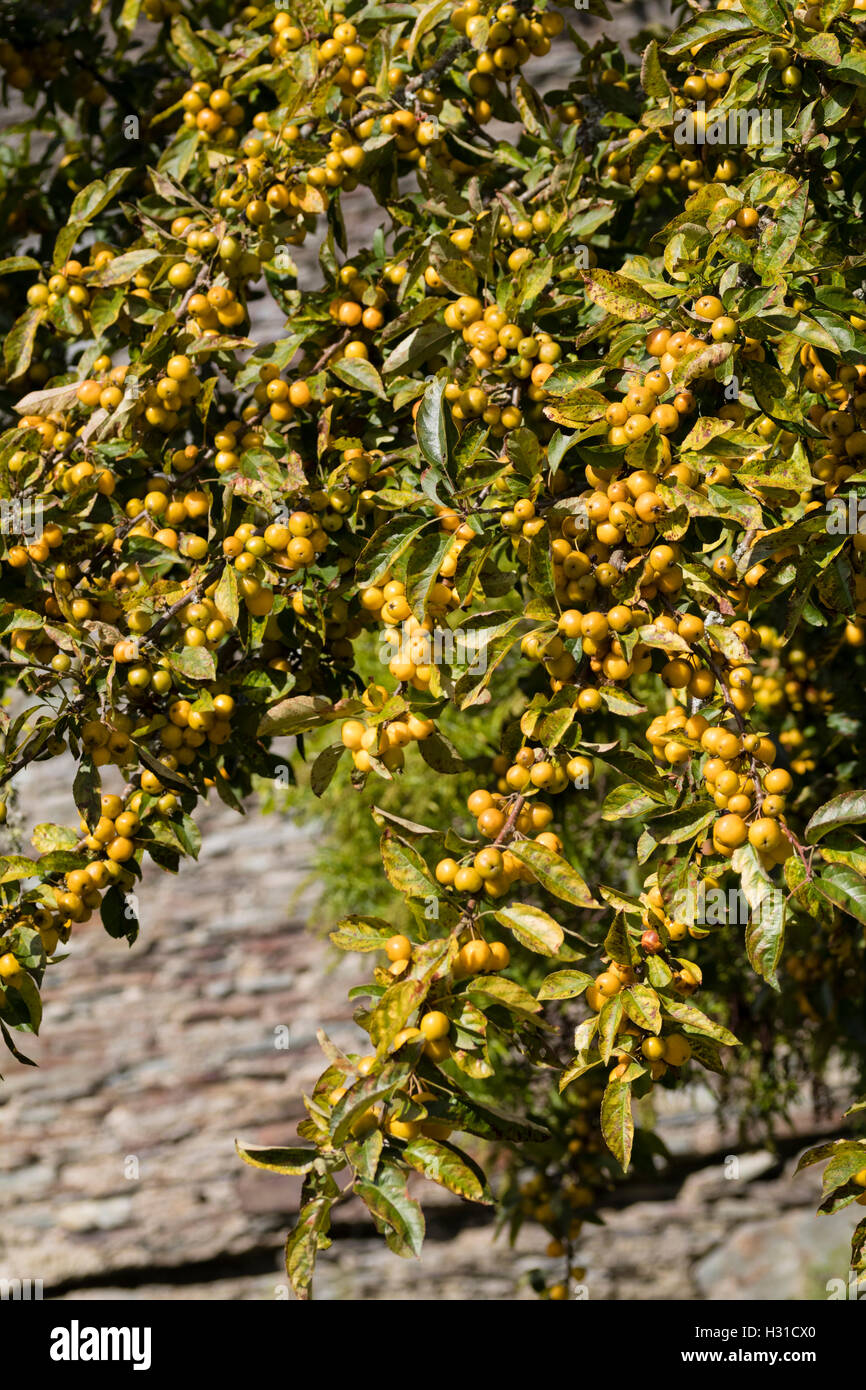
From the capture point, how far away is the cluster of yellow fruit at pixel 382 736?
92 centimetres

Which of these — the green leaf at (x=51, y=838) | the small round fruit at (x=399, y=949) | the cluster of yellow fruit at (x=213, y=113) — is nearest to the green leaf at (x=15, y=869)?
the green leaf at (x=51, y=838)

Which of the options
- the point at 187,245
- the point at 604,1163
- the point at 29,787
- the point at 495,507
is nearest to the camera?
the point at 495,507

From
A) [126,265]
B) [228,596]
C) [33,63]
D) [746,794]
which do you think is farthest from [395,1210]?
[33,63]

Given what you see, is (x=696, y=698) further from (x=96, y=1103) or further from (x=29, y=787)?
(x=29, y=787)

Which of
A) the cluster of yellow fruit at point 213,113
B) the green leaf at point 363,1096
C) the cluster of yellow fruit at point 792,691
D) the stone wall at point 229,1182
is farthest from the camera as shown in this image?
the stone wall at point 229,1182

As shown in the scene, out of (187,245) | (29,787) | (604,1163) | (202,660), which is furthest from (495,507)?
(29,787)

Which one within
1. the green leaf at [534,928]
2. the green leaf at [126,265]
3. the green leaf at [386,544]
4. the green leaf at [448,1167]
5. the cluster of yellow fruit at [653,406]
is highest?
the green leaf at [126,265]

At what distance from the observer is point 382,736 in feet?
3.03

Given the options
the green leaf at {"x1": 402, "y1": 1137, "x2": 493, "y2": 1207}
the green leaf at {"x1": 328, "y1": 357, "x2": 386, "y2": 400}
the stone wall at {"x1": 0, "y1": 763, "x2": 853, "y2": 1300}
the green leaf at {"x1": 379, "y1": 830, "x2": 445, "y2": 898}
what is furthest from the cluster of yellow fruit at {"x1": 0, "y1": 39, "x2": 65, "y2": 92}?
the stone wall at {"x1": 0, "y1": 763, "x2": 853, "y2": 1300}

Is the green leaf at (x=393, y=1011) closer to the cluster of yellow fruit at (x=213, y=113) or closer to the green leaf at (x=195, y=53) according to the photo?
the cluster of yellow fruit at (x=213, y=113)

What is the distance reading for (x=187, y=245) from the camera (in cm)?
108

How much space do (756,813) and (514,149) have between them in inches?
33.0

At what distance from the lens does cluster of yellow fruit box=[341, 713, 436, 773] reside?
3.01 feet

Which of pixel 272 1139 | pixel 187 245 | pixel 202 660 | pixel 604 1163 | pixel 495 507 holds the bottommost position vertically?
pixel 272 1139
